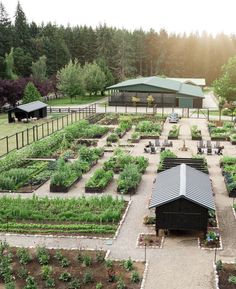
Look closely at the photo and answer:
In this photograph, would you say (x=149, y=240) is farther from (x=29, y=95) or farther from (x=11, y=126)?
(x=29, y=95)

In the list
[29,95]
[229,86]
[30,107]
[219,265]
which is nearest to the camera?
[219,265]

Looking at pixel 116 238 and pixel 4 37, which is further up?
pixel 4 37

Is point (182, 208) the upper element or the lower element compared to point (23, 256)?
upper

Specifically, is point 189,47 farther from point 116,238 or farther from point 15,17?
point 116,238

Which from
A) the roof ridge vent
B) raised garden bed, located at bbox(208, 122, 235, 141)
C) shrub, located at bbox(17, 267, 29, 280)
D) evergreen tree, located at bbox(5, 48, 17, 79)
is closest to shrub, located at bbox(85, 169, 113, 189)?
the roof ridge vent

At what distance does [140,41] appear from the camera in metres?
89.5

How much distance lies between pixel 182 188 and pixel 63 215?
4700 millimetres

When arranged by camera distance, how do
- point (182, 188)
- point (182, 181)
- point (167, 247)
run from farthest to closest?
point (182, 181), point (182, 188), point (167, 247)

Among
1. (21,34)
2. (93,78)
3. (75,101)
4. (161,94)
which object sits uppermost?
(21,34)

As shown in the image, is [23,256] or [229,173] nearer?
[23,256]

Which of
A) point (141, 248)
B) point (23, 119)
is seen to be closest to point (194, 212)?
point (141, 248)

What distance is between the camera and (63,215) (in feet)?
54.9

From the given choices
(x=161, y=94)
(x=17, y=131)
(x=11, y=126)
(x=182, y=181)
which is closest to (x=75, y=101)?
→ (x=161, y=94)

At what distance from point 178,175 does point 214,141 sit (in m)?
16.0
